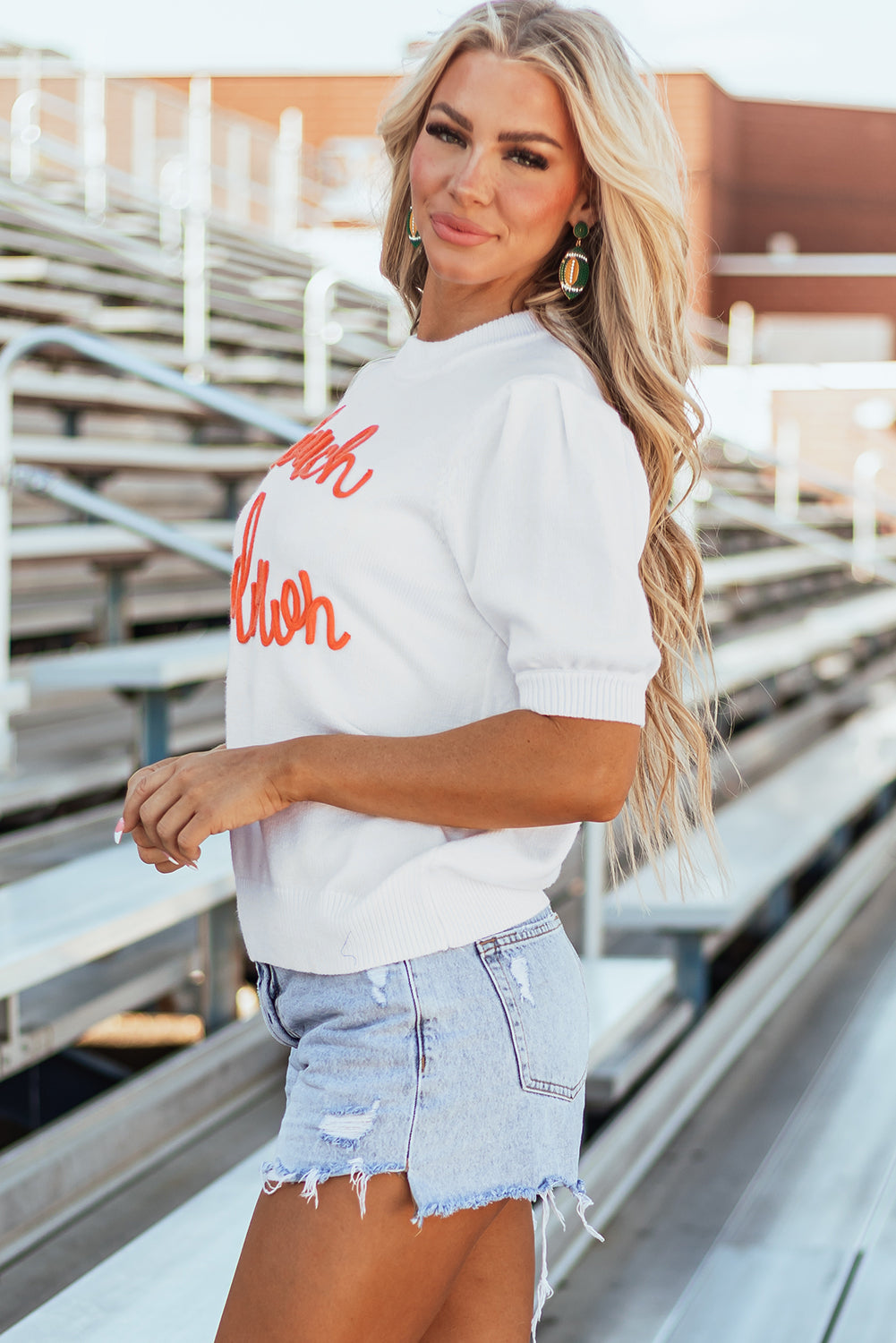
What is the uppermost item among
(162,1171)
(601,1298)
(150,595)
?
(150,595)

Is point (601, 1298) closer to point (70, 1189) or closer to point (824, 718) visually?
point (70, 1189)

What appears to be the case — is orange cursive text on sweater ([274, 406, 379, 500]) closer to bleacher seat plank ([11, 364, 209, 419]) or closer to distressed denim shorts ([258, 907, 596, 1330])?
distressed denim shorts ([258, 907, 596, 1330])

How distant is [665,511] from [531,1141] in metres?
0.42

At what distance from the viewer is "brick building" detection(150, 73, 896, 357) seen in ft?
→ 55.7

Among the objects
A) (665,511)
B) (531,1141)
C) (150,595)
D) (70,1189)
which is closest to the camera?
(531,1141)

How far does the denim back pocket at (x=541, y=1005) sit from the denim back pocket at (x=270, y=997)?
152 millimetres

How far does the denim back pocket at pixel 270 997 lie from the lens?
96 cm

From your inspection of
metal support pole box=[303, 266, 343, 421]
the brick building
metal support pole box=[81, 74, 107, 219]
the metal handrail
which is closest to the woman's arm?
the metal handrail

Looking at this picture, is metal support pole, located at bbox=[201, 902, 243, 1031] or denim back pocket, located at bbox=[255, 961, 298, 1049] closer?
denim back pocket, located at bbox=[255, 961, 298, 1049]

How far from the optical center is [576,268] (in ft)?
3.24

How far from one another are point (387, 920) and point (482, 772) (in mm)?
108

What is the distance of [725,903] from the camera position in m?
2.53

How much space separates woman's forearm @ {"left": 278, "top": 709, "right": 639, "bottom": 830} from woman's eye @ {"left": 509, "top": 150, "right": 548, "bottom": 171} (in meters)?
0.36

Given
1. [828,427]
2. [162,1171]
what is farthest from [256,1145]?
[828,427]
